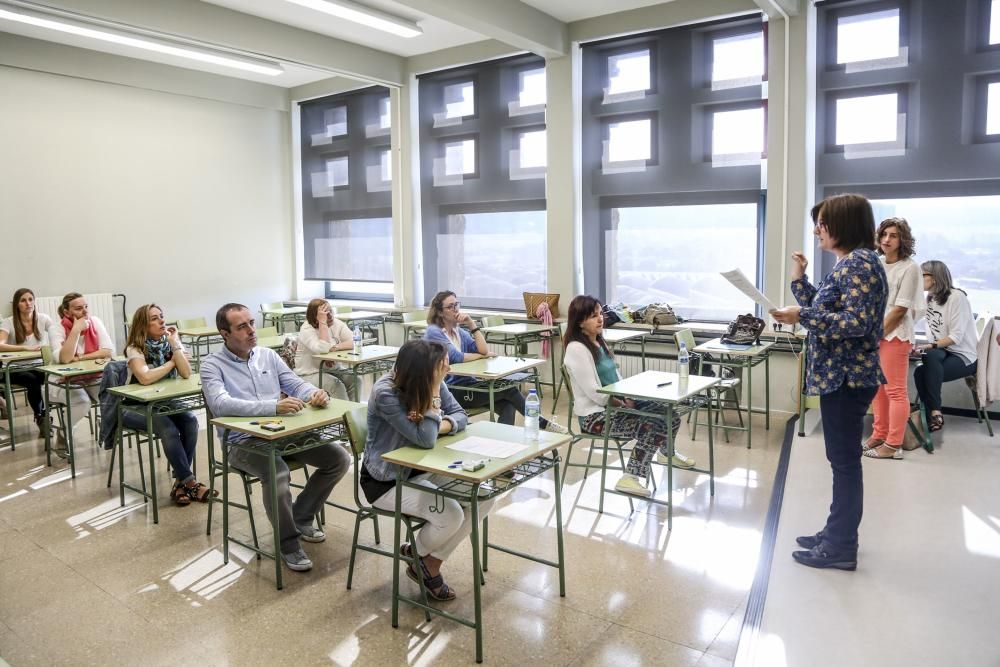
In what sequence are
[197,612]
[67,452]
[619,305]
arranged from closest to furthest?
[197,612], [67,452], [619,305]

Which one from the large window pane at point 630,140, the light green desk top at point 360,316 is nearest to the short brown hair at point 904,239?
the large window pane at point 630,140

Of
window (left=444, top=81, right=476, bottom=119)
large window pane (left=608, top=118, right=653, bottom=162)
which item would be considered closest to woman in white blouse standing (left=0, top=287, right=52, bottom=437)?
window (left=444, top=81, right=476, bottom=119)

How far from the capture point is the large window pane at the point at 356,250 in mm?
9484

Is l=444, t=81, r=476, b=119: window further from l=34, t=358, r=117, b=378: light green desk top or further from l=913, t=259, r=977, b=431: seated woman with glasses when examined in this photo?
l=913, t=259, r=977, b=431: seated woman with glasses

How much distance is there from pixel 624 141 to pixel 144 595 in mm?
5824

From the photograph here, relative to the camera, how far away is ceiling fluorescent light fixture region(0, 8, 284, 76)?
20.2 ft

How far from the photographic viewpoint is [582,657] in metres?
2.68

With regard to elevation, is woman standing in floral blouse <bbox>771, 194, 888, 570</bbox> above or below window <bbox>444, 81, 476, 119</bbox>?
below

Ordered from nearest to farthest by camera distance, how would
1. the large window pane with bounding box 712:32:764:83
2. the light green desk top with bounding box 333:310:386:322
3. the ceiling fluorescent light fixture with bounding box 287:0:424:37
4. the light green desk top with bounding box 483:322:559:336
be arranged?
1. the ceiling fluorescent light fixture with bounding box 287:0:424:37
2. the large window pane with bounding box 712:32:764:83
3. the light green desk top with bounding box 483:322:559:336
4. the light green desk top with bounding box 333:310:386:322

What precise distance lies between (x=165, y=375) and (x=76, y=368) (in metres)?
1.00

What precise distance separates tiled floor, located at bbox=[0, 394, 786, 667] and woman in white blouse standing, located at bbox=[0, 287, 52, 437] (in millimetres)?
1668

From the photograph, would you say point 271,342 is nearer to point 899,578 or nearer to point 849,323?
point 849,323

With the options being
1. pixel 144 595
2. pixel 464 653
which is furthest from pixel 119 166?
pixel 464 653

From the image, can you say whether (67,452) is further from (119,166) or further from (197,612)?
(119,166)
